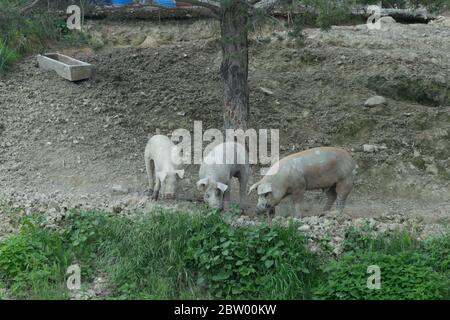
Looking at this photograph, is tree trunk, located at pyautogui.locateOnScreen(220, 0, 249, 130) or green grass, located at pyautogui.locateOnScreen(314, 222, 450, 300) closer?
green grass, located at pyautogui.locateOnScreen(314, 222, 450, 300)

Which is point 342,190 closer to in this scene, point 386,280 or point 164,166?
point 164,166

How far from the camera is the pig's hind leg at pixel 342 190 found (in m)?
9.00

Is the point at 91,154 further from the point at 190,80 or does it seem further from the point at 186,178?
the point at 190,80

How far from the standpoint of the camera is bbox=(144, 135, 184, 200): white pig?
9.02 metres

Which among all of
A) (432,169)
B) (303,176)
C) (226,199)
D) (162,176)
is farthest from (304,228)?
(432,169)

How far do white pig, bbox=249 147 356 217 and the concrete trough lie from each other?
4.65 m

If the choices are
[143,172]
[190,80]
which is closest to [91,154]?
[143,172]

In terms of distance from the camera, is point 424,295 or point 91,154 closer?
point 424,295

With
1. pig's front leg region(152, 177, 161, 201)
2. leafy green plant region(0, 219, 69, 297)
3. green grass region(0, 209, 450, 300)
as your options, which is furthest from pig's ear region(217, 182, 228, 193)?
leafy green plant region(0, 219, 69, 297)

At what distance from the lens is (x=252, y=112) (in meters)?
11.5

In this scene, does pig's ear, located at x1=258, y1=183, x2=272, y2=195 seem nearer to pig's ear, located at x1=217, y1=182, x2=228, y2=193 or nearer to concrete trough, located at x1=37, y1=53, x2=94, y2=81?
pig's ear, located at x1=217, y1=182, x2=228, y2=193

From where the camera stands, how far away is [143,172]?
10188 mm

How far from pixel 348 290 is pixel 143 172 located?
407cm
